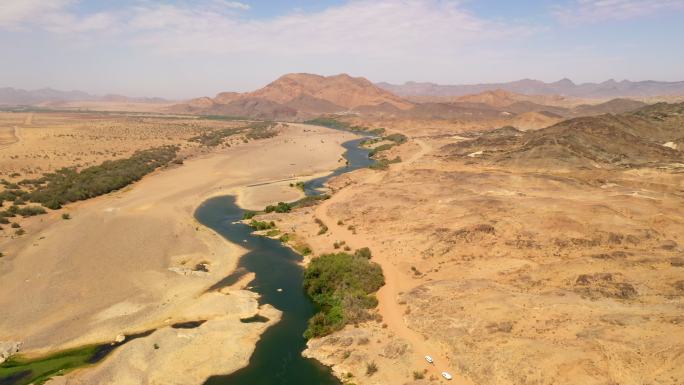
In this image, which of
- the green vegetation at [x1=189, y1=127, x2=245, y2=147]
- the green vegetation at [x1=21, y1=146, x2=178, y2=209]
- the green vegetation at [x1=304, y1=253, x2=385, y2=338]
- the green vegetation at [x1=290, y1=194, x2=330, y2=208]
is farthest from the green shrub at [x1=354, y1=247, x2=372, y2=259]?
the green vegetation at [x1=189, y1=127, x2=245, y2=147]

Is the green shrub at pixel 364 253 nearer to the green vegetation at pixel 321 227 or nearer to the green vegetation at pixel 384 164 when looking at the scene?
the green vegetation at pixel 321 227

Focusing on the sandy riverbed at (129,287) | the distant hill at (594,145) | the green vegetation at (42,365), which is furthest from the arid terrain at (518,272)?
the green vegetation at (42,365)

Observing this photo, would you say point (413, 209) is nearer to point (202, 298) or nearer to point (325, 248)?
point (325, 248)

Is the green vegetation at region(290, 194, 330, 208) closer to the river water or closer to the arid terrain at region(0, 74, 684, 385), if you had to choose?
the arid terrain at region(0, 74, 684, 385)

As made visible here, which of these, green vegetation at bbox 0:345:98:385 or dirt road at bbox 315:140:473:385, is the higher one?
dirt road at bbox 315:140:473:385

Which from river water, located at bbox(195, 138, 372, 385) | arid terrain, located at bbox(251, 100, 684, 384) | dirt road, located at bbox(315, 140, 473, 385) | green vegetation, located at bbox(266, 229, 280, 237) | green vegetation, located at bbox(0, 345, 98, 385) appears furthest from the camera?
green vegetation, located at bbox(266, 229, 280, 237)
